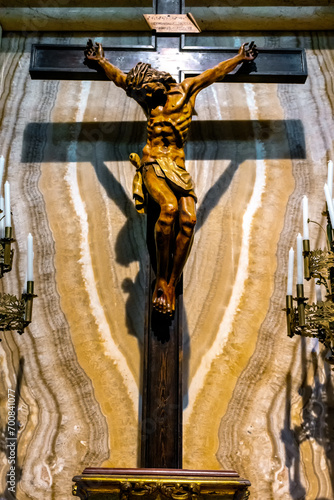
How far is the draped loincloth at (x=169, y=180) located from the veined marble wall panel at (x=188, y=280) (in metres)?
0.64

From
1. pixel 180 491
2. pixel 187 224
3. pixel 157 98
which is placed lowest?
pixel 180 491

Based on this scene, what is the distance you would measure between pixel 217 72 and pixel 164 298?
1209mm

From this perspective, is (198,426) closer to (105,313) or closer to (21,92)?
(105,313)

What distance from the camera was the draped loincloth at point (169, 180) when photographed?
3.04 m

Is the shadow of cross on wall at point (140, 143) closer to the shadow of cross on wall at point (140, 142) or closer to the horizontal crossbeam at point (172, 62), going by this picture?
the shadow of cross on wall at point (140, 142)

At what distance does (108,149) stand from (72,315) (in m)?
1.01

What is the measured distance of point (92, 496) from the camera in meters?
2.48

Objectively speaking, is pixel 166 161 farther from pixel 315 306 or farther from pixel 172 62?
pixel 315 306

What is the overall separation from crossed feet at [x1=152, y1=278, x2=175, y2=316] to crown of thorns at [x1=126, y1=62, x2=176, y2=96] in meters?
0.92

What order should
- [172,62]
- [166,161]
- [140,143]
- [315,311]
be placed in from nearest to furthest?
[315,311], [166,161], [172,62], [140,143]

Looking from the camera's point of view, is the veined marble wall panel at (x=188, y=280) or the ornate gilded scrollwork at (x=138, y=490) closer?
the ornate gilded scrollwork at (x=138, y=490)

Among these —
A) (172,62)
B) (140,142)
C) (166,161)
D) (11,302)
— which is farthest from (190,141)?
(11,302)

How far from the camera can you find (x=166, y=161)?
3.10m

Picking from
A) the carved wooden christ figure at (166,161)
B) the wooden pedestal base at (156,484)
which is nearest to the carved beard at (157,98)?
the carved wooden christ figure at (166,161)
